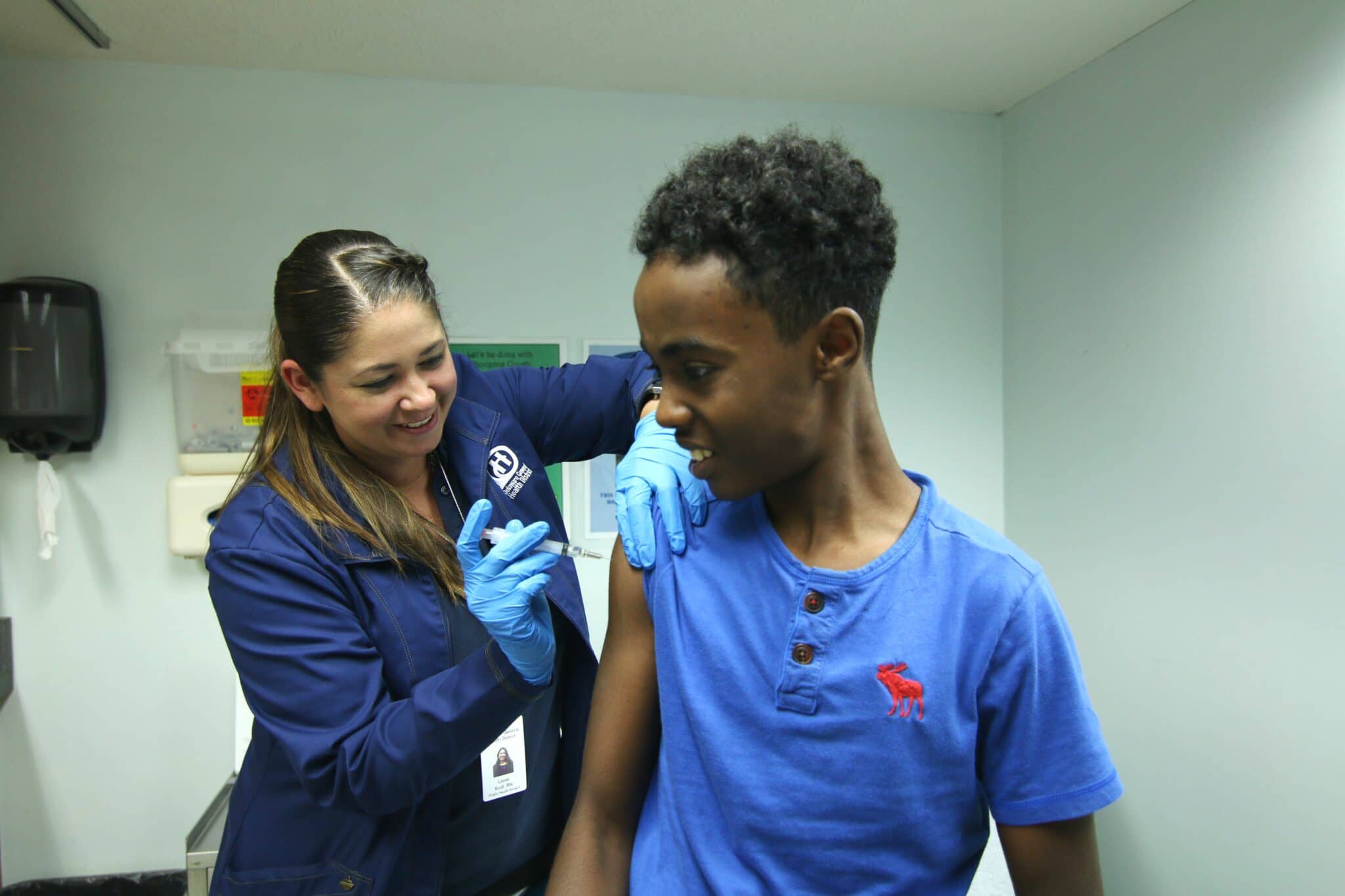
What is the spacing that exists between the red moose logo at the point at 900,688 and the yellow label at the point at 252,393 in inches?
82.8

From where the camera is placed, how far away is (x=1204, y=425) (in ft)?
6.65

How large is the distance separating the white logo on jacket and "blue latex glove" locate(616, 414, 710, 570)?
0.76 feet

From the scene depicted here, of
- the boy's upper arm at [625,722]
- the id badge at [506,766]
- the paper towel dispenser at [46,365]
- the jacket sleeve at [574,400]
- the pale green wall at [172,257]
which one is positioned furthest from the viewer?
the pale green wall at [172,257]

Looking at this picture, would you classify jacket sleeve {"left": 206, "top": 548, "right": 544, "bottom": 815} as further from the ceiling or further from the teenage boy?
the ceiling

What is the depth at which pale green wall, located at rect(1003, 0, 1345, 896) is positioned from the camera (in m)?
1.74

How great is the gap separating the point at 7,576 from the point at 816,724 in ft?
8.38

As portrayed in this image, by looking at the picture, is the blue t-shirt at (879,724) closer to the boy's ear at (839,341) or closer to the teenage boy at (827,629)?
the teenage boy at (827,629)

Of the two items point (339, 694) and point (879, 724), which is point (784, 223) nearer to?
point (879, 724)

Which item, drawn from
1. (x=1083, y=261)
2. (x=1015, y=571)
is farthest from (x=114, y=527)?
(x=1083, y=261)

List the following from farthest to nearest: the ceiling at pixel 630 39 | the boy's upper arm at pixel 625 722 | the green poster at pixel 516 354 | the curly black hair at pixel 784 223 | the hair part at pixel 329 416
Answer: the green poster at pixel 516 354 < the ceiling at pixel 630 39 < the hair part at pixel 329 416 < the boy's upper arm at pixel 625 722 < the curly black hair at pixel 784 223

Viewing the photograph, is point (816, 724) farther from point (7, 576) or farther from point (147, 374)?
point (7, 576)

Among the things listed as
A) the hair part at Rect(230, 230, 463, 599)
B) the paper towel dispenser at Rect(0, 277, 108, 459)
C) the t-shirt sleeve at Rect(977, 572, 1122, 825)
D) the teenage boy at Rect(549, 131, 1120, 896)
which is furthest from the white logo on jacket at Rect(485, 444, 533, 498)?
the paper towel dispenser at Rect(0, 277, 108, 459)

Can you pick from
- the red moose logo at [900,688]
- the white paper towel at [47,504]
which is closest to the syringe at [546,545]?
the red moose logo at [900,688]

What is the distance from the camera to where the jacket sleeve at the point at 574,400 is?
57.5 inches
